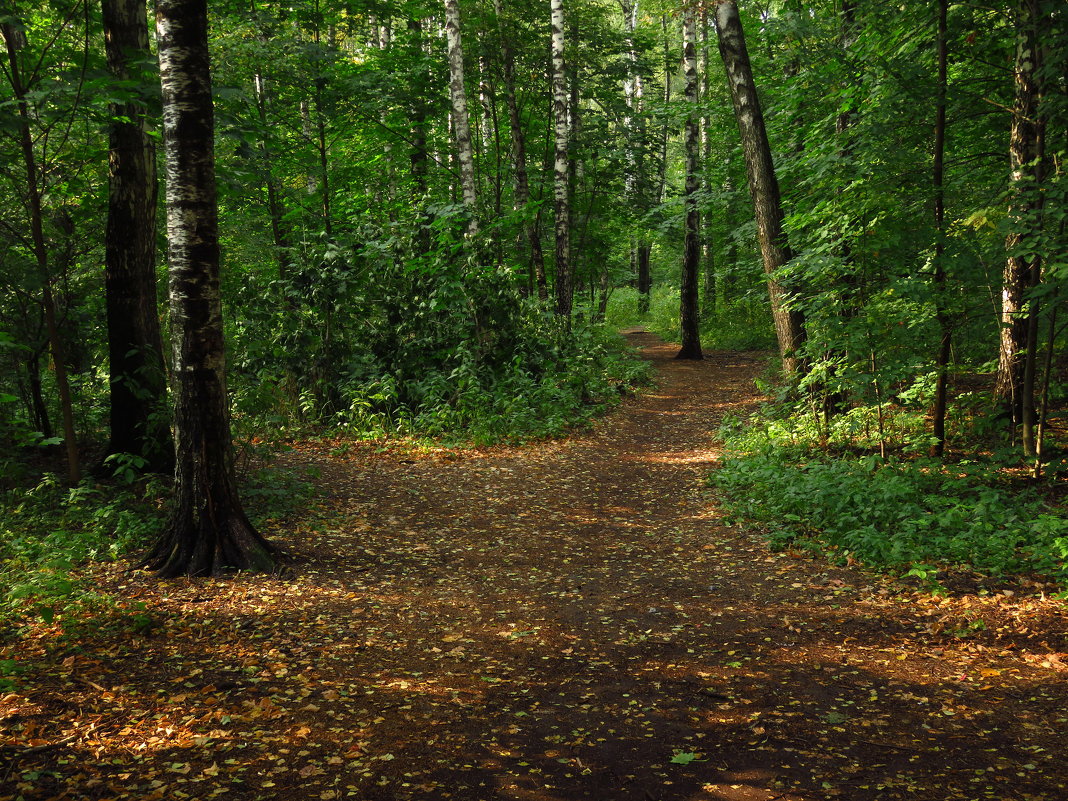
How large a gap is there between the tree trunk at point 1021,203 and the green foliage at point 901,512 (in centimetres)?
146

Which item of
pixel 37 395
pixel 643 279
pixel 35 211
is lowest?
pixel 37 395

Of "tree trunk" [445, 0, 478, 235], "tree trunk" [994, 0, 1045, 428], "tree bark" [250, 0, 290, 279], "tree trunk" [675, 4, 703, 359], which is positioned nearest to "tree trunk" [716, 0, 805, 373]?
"tree trunk" [994, 0, 1045, 428]

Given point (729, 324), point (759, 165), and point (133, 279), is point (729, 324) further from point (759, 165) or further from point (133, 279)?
point (133, 279)

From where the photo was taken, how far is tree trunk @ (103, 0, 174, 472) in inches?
282

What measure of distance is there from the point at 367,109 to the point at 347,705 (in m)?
14.2

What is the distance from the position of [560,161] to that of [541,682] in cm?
1238

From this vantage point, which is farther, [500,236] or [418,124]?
[418,124]

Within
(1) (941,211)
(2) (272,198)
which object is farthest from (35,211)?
(1) (941,211)

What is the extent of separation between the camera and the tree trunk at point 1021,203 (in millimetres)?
6469

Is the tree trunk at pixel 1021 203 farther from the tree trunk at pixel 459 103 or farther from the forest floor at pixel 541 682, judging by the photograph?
the tree trunk at pixel 459 103

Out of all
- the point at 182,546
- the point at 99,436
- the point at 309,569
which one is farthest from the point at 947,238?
the point at 99,436

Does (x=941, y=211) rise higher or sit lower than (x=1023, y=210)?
higher

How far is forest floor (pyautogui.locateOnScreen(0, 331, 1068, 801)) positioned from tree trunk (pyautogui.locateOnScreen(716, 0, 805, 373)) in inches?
180

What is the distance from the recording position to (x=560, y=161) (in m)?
14.5
